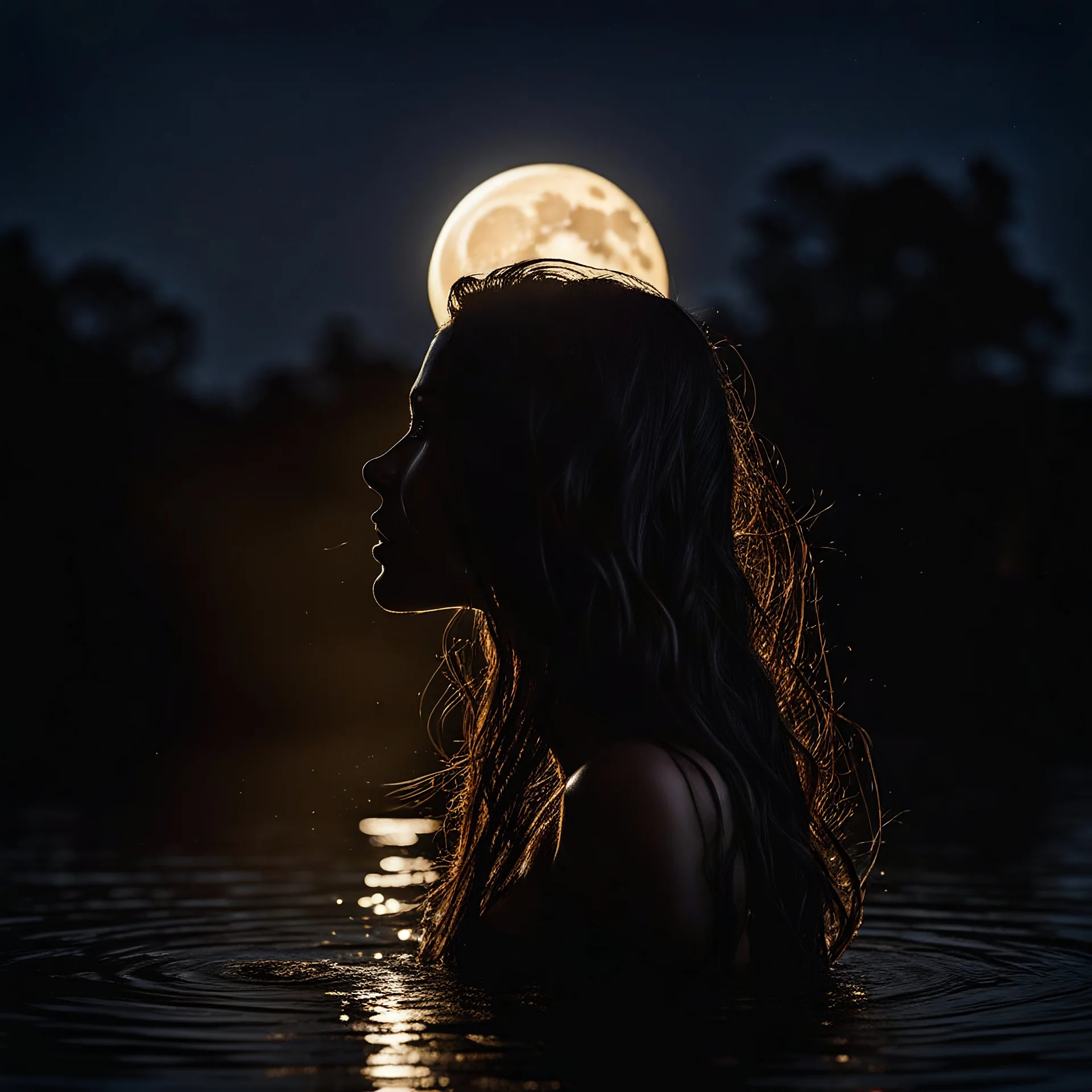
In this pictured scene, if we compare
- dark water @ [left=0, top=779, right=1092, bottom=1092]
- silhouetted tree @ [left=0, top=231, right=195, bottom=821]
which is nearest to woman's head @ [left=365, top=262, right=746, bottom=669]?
dark water @ [left=0, top=779, right=1092, bottom=1092]

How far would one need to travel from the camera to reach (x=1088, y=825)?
10922 mm

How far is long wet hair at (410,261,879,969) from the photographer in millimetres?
3598

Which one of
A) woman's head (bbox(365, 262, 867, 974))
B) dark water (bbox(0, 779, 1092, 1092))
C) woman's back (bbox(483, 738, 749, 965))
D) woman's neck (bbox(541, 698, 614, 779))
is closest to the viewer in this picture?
woman's back (bbox(483, 738, 749, 965))

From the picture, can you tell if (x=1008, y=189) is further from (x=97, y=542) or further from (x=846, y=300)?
(x=97, y=542)

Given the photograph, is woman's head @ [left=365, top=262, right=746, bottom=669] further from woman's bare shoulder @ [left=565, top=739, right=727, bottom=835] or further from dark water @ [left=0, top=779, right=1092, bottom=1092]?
dark water @ [left=0, top=779, right=1092, bottom=1092]

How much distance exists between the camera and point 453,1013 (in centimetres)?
401

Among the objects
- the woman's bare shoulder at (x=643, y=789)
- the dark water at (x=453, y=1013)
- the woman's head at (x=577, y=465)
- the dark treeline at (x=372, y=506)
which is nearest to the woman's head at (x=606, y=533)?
the woman's head at (x=577, y=465)

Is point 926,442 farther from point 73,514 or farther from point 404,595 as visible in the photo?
point 404,595

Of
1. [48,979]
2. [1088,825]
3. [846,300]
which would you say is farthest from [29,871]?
[846,300]

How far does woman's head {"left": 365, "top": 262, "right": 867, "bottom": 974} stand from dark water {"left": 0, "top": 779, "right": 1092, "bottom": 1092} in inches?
11.6

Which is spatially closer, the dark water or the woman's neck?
the dark water

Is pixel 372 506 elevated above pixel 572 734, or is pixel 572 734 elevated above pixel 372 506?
pixel 372 506

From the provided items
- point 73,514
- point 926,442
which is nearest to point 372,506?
point 73,514

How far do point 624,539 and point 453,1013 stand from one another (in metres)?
1.17
